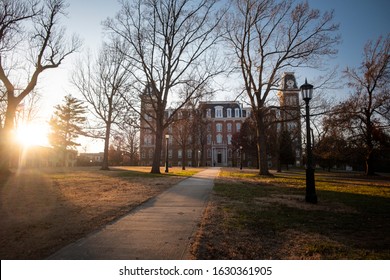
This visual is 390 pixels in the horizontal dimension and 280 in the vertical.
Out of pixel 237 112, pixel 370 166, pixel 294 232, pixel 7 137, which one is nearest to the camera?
pixel 294 232

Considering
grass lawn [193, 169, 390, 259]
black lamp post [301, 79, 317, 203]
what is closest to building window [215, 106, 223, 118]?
black lamp post [301, 79, 317, 203]

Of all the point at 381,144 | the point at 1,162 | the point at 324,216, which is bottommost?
the point at 324,216

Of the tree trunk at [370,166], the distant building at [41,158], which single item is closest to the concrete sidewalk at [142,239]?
the tree trunk at [370,166]

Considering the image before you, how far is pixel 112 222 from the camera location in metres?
5.31

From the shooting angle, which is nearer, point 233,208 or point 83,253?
point 83,253

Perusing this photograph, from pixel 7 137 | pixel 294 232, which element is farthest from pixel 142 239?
pixel 7 137

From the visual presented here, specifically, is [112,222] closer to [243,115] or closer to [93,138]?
[93,138]

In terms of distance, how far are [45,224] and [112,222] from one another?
4.45ft

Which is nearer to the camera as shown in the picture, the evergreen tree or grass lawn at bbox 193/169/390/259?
grass lawn at bbox 193/169/390/259

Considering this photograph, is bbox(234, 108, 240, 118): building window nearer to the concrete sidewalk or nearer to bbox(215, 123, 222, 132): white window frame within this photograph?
bbox(215, 123, 222, 132): white window frame

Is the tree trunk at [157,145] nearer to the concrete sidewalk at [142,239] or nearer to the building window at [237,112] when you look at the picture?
the concrete sidewalk at [142,239]

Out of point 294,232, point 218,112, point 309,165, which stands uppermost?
point 218,112

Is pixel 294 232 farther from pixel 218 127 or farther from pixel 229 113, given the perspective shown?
pixel 229 113

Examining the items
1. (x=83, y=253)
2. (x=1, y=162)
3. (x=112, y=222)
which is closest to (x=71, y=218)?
(x=112, y=222)
